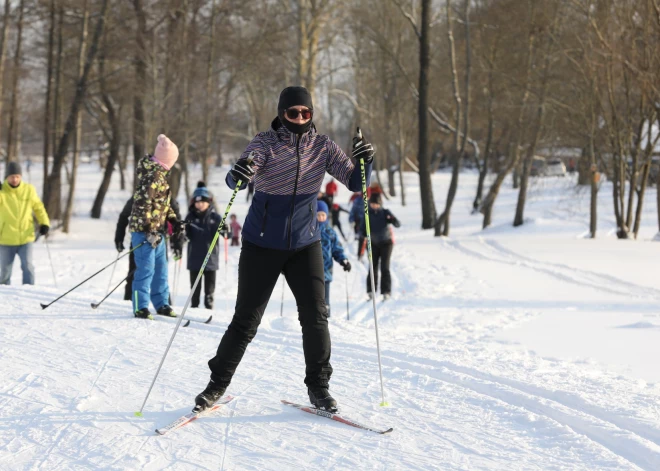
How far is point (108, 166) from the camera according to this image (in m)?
29.8

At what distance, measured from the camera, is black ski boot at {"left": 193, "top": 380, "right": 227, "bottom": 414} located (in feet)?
14.7

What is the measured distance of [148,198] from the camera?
768 centimetres

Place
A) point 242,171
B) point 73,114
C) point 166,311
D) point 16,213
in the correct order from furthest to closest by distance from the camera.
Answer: point 73,114, point 16,213, point 166,311, point 242,171

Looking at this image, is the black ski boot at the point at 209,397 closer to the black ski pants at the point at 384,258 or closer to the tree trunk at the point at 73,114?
the black ski pants at the point at 384,258

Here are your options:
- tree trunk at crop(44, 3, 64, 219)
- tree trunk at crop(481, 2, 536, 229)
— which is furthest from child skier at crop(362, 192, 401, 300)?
tree trunk at crop(44, 3, 64, 219)

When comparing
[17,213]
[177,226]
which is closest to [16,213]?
[17,213]

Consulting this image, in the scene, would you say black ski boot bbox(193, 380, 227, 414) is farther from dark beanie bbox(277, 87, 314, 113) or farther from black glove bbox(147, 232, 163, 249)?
black glove bbox(147, 232, 163, 249)

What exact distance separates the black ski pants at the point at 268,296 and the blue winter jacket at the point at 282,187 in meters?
0.09

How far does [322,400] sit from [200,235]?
18.3ft

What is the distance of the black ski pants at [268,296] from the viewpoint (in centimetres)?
440

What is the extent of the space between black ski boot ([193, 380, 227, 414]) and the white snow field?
9cm

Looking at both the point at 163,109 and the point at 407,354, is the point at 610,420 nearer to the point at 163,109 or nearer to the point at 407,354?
the point at 407,354

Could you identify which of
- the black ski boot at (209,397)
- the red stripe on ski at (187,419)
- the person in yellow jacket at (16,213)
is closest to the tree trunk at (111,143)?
the person in yellow jacket at (16,213)

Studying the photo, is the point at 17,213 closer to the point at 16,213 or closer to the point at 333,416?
the point at 16,213
